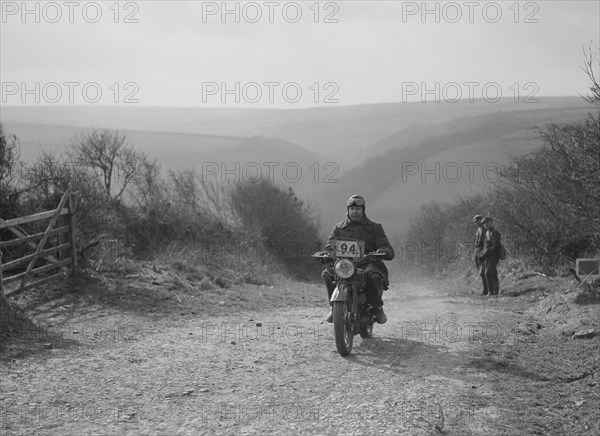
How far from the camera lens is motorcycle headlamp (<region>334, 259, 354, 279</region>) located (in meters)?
8.36

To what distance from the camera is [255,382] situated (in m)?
7.02

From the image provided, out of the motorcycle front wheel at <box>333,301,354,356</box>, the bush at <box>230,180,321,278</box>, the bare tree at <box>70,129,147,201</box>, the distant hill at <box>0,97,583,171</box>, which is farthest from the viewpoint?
the distant hill at <box>0,97,583,171</box>

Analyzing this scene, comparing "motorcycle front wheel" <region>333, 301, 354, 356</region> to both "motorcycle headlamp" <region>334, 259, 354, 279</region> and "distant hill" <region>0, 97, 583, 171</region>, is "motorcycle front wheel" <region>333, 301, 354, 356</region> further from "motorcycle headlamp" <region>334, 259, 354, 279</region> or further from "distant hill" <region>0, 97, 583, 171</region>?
"distant hill" <region>0, 97, 583, 171</region>

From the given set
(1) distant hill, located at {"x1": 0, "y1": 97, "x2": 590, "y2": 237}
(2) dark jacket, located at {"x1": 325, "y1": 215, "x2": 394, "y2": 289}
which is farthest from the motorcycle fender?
(1) distant hill, located at {"x1": 0, "y1": 97, "x2": 590, "y2": 237}

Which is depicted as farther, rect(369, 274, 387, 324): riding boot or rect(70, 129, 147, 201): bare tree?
rect(70, 129, 147, 201): bare tree

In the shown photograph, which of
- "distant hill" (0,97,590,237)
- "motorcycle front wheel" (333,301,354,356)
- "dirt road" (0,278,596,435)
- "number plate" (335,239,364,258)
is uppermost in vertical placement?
"distant hill" (0,97,590,237)

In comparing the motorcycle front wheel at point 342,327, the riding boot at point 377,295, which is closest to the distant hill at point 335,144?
the riding boot at point 377,295

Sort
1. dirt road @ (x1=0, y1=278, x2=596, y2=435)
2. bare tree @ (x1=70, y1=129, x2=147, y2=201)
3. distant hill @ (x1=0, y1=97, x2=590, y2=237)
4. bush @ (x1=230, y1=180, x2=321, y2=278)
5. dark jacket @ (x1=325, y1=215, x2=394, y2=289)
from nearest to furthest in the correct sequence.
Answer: dirt road @ (x1=0, y1=278, x2=596, y2=435), dark jacket @ (x1=325, y1=215, x2=394, y2=289), bare tree @ (x1=70, y1=129, x2=147, y2=201), bush @ (x1=230, y1=180, x2=321, y2=278), distant hill @ (x1=0, y1=97, x2=590, y2=237)

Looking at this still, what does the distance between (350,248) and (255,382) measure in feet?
7.66

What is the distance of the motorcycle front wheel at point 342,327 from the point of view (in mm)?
8078

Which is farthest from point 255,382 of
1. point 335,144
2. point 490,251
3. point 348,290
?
point 335,144

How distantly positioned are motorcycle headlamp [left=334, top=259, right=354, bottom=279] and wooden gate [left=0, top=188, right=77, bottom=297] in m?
6.19

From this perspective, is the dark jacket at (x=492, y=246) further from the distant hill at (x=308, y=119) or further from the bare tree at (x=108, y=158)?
the distant hill at (x=308, y=119)

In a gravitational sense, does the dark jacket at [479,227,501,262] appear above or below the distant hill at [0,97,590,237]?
below
